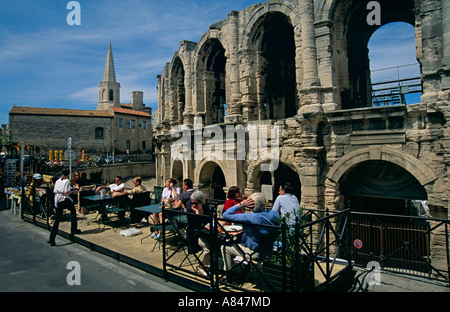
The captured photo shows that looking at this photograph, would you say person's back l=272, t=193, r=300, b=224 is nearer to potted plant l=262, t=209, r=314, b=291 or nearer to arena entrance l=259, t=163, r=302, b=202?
potted plant l=262, t=209, r=314, b=291

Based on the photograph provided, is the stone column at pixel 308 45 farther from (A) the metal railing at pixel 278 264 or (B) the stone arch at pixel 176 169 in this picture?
(B) the stone arch at pixel 176 169

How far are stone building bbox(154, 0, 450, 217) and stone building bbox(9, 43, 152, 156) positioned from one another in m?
34.9

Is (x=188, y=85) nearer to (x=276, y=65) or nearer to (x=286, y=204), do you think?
(x=276, y=65)

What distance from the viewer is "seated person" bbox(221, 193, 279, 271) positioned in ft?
15.5

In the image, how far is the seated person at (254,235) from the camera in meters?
4.71

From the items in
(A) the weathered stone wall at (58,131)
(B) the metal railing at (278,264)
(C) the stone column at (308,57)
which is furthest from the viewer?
(A) the weathered stone wall at (58,131)

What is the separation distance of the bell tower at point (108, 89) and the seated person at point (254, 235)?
63.6m

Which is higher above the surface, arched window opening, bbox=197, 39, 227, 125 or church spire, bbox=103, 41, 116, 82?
church spire, bbox=103, 41, 116, 82

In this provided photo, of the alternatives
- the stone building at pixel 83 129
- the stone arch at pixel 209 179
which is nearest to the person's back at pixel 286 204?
the stone arch at pixel 209 179

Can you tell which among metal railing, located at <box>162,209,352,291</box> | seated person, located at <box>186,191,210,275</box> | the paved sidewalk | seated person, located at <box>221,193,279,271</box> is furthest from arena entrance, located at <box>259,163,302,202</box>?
seated person, located at <box>221,193,279,271</box>

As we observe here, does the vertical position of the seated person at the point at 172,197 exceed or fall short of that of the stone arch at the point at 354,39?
it falls short

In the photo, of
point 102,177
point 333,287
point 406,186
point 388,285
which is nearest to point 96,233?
point 333,287

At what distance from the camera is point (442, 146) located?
26.9 ft

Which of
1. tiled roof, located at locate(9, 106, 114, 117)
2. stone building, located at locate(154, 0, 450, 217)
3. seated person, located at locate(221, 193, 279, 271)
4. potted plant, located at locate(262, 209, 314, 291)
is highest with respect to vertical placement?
tiled roof, located at locate(9, 106, 114, 117)
